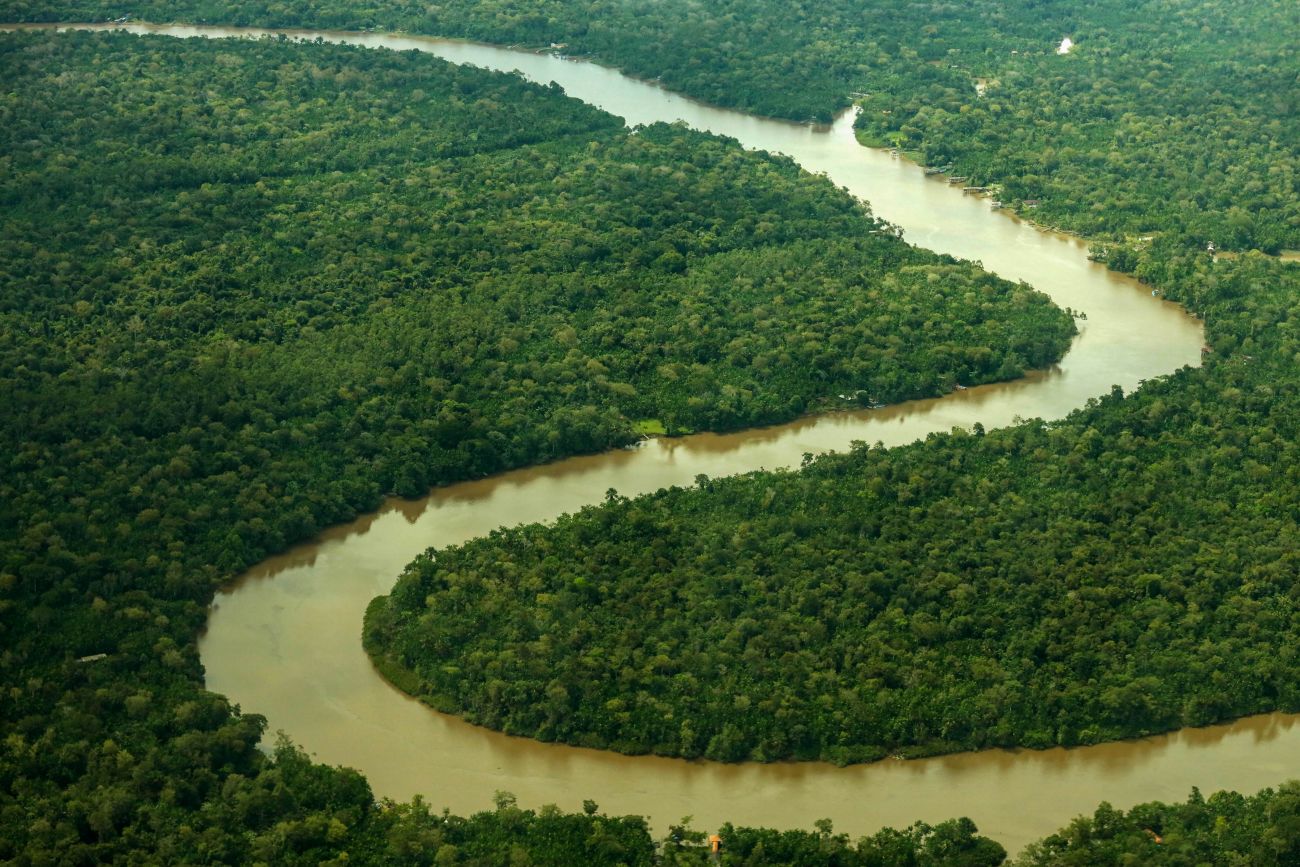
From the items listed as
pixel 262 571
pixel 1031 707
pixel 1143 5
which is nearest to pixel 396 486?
pixel 262 571

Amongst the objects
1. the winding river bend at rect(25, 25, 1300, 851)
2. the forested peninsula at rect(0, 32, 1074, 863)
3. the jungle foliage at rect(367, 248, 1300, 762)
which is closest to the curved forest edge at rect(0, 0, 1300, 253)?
the forested peninsula at rect(0, 32, 1074, 863)

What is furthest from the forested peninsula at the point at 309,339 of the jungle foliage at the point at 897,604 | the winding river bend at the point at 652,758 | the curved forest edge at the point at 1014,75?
the curved forest edge at the point at 1014,75

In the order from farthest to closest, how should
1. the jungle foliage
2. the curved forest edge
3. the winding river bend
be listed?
the curved forest edge → the jungle foliage → the winding river bend

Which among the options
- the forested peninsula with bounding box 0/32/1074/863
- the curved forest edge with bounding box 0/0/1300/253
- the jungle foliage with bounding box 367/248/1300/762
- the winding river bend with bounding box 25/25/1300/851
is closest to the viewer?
the forested peninsula with bounding box 0/32/1074/863

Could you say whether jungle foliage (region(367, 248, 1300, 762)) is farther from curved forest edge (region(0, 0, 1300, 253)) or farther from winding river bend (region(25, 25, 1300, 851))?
curved forest edge (region(0, 0, 1300, 253))

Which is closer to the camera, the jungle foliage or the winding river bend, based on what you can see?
the winding river bend

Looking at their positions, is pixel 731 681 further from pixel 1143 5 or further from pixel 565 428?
pixel 1143 5

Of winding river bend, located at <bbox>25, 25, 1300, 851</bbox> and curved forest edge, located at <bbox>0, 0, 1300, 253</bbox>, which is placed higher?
curved forest edge, located at <bbox>0, 0, 1300, 253</bbox>
